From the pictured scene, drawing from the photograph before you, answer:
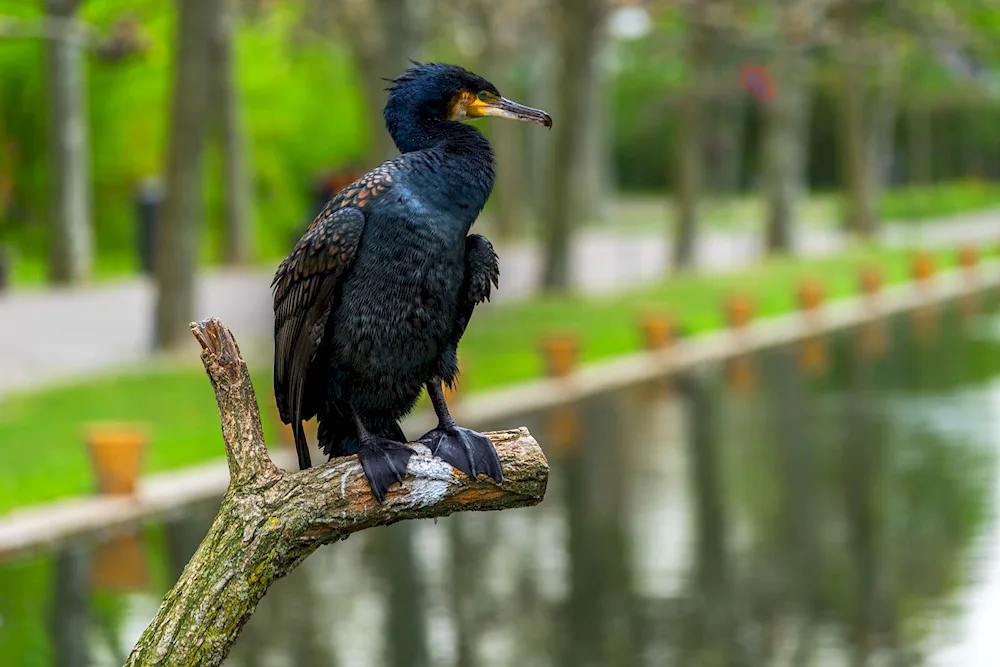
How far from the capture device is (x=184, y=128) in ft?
76.7

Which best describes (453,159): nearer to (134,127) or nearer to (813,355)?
(813,355)

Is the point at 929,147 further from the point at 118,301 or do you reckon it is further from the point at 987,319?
the point at 118,301

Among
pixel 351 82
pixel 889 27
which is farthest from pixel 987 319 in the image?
pixel 351 82

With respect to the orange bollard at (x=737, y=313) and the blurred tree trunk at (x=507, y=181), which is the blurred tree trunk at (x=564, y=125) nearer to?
the orange bollard at (x=737, y=313)

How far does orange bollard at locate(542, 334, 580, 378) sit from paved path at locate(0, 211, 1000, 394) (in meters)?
3.78

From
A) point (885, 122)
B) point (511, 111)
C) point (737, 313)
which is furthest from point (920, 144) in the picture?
point (511, 111)

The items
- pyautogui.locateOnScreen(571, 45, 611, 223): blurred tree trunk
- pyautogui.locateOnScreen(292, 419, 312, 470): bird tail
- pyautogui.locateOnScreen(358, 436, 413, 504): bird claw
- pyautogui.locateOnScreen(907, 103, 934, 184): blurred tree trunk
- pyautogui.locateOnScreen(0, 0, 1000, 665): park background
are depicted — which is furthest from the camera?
pyautogui.locateOnScreen(907, 103, 934, 184): blurred tree trunk

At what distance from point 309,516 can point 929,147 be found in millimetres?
82500

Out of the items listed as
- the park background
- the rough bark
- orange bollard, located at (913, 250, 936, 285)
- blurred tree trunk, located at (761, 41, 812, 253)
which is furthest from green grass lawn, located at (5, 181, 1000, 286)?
the rough bark

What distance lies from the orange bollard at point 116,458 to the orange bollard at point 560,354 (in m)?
8.48

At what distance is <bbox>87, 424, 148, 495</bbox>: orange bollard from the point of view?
50.4 feet

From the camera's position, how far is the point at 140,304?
30.6 meters

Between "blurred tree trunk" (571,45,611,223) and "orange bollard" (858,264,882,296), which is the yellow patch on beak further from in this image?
"blurred tree trunk" (571,45,611,223)

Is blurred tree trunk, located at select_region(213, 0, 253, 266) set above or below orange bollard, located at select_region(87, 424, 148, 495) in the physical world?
above
